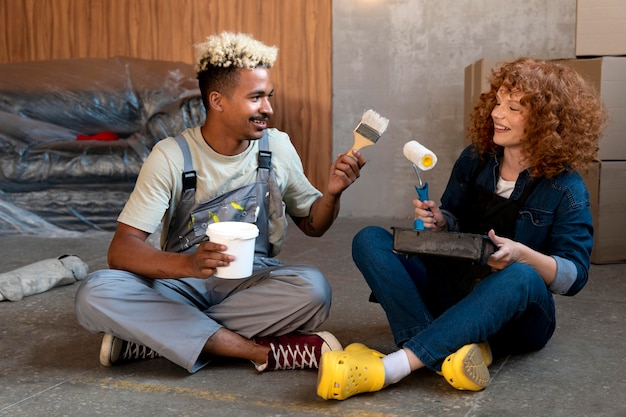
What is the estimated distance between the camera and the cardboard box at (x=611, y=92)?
140 inches

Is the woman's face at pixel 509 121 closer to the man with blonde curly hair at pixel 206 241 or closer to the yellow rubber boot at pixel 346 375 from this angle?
the man with blonde curly hair at pixel 206 241

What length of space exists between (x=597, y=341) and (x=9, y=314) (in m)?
2.00

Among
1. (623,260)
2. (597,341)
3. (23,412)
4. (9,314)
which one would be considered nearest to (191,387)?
(23,412)

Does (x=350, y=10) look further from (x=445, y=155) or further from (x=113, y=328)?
(x=113, y=328)

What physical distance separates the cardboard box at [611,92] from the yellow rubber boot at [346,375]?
213cm

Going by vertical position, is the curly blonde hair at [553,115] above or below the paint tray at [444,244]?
above

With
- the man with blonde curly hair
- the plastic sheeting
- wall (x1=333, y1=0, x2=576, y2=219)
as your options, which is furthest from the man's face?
wall (x1=333, y1=0, x2=576, y2=219)

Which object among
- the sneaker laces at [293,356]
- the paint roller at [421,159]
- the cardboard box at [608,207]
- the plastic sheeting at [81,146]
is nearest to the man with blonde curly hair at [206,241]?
the sneaker laces at [293,356]

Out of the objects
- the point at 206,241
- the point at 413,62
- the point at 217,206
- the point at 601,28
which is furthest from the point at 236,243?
the point at 413,62

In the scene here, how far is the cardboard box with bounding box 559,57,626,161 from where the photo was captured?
357cm

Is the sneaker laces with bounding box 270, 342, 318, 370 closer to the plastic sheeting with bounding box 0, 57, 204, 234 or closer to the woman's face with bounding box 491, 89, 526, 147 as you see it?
the woman's face with bounding box 491, 89, 526, 147

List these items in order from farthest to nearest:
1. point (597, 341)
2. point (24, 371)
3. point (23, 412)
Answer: point (597, 341) → point (24, 371) → point (23, 412)

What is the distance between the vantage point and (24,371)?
2.22 m

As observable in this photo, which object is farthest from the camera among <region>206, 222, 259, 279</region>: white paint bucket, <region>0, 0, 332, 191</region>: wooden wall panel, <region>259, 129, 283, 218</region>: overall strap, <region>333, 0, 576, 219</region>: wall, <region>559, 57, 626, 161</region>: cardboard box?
<region>0, 0, 332, 191</region>: wooden wall panel
